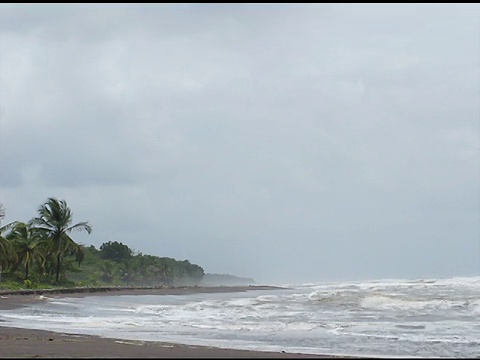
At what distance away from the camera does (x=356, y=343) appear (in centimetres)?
1270

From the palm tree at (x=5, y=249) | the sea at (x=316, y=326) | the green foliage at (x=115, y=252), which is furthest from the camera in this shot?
the green foliage at (x=115, y=252)

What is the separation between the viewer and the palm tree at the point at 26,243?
46031 millimetres

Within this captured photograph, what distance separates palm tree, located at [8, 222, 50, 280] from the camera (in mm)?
46031

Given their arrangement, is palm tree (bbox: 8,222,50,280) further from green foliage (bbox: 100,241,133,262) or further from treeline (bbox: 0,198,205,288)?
green foliage (bbox: 100,241,133,262)

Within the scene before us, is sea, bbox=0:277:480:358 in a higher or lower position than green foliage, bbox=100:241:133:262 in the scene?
lower

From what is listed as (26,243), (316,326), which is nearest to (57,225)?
(26,243)

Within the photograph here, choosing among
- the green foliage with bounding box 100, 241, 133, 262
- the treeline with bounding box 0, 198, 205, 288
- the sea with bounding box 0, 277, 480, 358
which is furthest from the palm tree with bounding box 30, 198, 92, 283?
the green foliage with bounding box 100, 241, 133, 262


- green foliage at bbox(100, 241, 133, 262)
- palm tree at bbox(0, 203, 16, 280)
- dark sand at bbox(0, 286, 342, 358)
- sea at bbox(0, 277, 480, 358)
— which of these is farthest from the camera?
green foliage at bbox(100, 241, 133, 262)

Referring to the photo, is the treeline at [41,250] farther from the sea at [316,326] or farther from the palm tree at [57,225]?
the sea at [316,326]

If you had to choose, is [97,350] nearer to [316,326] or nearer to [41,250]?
[316,326]

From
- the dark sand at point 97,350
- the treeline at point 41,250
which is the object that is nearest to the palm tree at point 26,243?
the treeline at point 41,250

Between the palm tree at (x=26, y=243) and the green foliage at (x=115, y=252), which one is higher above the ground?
the green foliage at (x=115, y=252)

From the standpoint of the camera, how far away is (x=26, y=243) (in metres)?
46.0

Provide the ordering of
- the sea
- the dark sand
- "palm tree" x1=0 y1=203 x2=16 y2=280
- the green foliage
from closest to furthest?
the dark sand
the sea
"palm tree" x1=0 y1=203 x2=16 y2=280
the green foliage
